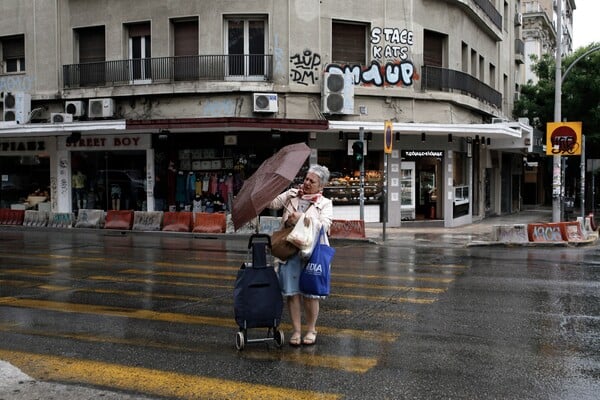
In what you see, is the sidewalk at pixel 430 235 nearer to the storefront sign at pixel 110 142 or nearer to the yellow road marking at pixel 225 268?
the yellow road marking at pixel 225 268

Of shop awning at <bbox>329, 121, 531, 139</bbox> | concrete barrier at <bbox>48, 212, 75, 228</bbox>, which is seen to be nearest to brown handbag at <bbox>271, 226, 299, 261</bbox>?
shop awning at <bbox>329, 121, 531, 139</bbox>

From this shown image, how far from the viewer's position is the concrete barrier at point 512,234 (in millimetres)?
17237

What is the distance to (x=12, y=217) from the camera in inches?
902

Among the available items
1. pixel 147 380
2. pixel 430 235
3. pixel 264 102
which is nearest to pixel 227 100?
pixel 264 102

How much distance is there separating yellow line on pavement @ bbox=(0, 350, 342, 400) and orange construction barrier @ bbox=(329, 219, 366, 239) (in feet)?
43.0

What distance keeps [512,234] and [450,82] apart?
8.42 meters

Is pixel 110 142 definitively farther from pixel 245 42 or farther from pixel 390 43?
pixel 390 43

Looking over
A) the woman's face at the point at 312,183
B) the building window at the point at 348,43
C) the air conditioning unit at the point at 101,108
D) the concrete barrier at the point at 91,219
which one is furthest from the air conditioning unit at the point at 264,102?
the woman's face at the point at 312,183

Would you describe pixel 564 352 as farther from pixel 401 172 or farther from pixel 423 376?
pixel 401 172

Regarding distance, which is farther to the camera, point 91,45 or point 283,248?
point 91,45

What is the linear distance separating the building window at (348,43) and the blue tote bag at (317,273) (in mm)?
16647

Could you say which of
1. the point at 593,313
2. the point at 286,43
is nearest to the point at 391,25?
the point at 286,43

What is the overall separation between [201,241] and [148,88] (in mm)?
6498

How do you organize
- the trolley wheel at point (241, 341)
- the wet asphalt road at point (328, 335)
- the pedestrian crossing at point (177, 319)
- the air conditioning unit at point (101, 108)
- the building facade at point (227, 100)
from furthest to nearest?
the air conditioning unit at point (101, 108) < the building facade at point (227, 100) < the trolley wheel at point (241, 341) < the pedestrian crossing at point (177, 319) < the wet asphalt road at point (328, 335)
